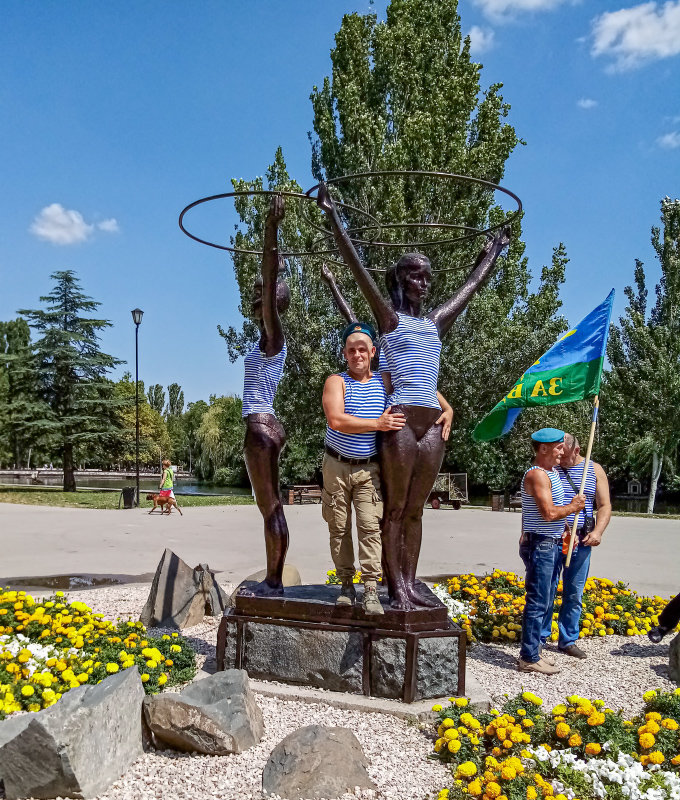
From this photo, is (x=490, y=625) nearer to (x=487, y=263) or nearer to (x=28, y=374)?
(x=487, y=263)

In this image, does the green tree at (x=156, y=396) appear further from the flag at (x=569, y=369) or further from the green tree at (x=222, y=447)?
the flag at (x=569, y=369)

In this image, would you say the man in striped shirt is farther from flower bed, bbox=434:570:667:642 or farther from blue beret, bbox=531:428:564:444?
flower bed, bbox=434:570:667:642

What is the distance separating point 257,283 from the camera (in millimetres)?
4953

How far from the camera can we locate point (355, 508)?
4.38m

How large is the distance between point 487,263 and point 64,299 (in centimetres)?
3051

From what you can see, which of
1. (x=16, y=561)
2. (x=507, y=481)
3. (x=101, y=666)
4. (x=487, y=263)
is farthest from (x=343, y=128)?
(x=101, y=666)

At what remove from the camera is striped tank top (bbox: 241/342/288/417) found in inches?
191

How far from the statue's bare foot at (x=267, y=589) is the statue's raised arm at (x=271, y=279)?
1.58 m

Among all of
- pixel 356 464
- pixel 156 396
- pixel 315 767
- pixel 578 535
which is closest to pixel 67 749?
pixel 315 767

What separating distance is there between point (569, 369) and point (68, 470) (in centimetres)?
2713

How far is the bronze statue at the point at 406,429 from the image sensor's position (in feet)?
14.4

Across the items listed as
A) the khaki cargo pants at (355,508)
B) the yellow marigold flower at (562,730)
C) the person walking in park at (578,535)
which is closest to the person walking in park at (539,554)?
the person walking in park at (578,535)

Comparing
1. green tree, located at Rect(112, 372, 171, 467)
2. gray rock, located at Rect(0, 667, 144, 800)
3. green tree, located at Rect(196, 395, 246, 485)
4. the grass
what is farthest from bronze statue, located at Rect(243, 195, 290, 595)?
green tree, located at Rect(112, 372, 171, 467)

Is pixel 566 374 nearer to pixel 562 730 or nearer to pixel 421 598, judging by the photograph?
pixel 421 598
